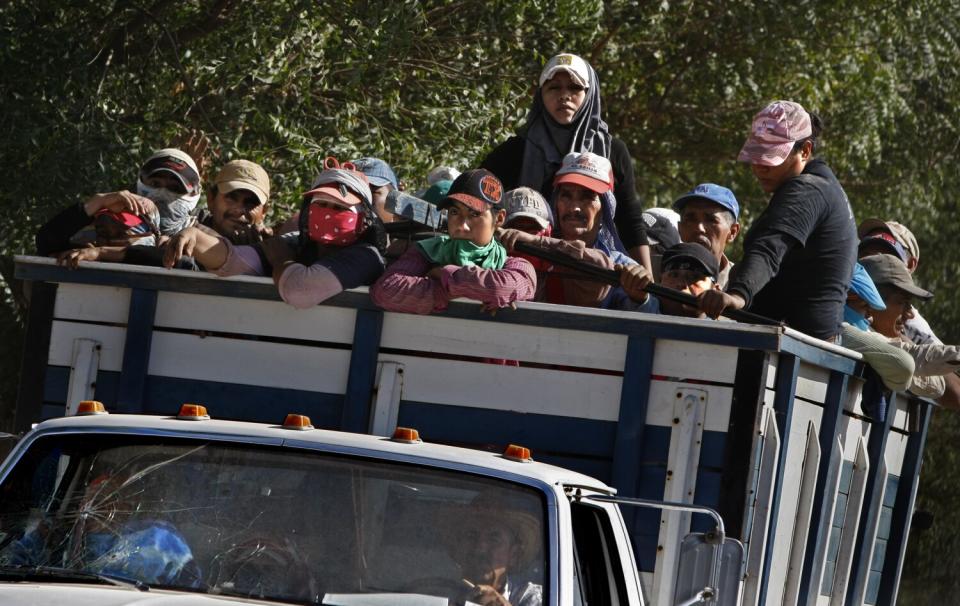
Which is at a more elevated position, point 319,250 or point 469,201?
point 469,201

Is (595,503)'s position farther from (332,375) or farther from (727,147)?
(727,147)

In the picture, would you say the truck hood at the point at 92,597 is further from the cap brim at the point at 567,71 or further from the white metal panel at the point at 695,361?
the cap brim at the point at 567,71

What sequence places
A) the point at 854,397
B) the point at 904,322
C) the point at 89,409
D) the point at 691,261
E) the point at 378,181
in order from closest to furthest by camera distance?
the point at 89,409 < the point at 854,397 < the point at 691,261 < the point at 378,181 < the point at 904,322

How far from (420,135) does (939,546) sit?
6920 millimetres

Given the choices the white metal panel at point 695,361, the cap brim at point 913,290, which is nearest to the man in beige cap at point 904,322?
the cap brim at point 913,290

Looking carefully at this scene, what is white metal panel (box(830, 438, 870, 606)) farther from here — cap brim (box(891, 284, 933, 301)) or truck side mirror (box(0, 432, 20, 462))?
truck side mirror (box(0, 432, 20, 462))

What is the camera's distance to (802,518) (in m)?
5.22

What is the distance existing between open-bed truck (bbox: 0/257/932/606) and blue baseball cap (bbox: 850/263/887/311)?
1.08m

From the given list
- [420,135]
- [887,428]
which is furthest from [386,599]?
[420,135]

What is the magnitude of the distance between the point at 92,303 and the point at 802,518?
2531 millimetres

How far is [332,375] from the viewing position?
5074 mm

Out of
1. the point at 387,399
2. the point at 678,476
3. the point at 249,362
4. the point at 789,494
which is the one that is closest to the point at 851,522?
the point at 789,494

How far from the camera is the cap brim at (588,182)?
625 centimetres

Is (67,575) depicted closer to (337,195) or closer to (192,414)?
(192,414)
